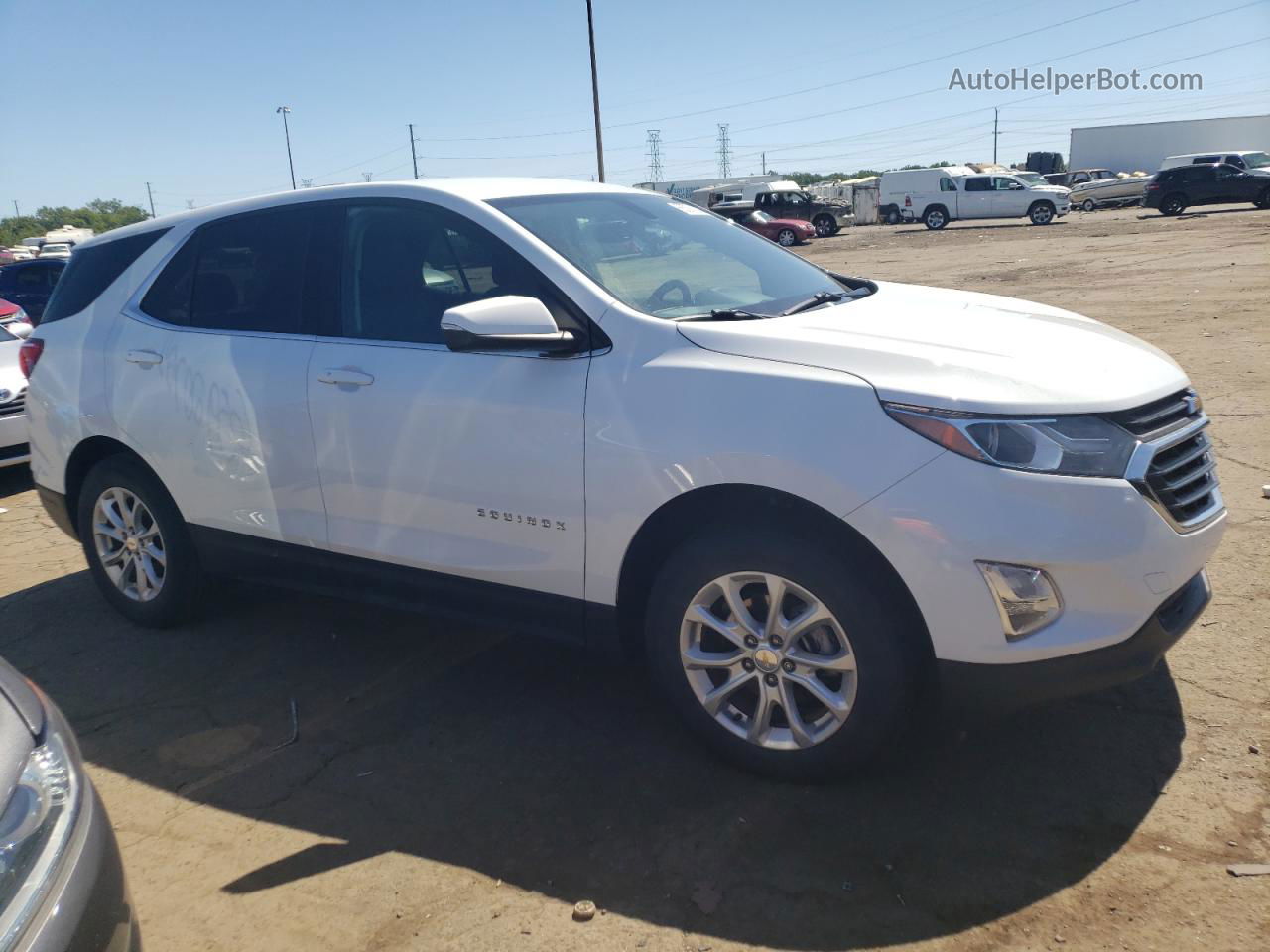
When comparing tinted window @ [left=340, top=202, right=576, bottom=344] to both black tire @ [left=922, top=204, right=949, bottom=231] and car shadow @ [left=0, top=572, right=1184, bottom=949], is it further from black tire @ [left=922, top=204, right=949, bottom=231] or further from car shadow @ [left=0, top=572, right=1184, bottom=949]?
black tire @ [left=922, top=204, right=949, bottom=231]

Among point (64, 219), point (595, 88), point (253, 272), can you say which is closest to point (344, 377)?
point (253, 272)

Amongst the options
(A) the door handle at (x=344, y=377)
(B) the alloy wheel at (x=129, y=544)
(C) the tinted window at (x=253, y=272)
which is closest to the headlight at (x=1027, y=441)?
(A) the door handle at (x=344, y=377)

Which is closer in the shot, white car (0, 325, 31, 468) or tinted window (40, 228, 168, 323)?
tinted window (40, 228, 168, 323)

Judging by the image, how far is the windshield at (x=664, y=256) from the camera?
3.48 metres

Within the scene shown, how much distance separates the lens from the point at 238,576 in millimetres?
4367

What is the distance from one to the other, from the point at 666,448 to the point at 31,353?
11.5 ft

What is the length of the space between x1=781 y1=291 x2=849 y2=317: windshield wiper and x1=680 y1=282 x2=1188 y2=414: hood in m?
0.08

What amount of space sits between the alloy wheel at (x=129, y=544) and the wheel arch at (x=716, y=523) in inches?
94.2

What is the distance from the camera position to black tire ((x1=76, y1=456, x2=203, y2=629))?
4.49 metres

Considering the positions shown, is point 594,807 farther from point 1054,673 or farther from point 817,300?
point 817,300

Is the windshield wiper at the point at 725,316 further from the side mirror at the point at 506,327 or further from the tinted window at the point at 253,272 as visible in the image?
the tinted window at the point at 253,272

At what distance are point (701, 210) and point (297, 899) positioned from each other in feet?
10.4

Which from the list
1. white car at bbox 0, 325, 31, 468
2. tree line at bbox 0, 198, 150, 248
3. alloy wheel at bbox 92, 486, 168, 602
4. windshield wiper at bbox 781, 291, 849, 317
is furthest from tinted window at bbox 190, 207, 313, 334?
tree line at bbox 0, 198, 150, 248

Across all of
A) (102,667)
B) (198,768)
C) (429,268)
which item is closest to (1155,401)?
(429,268)
